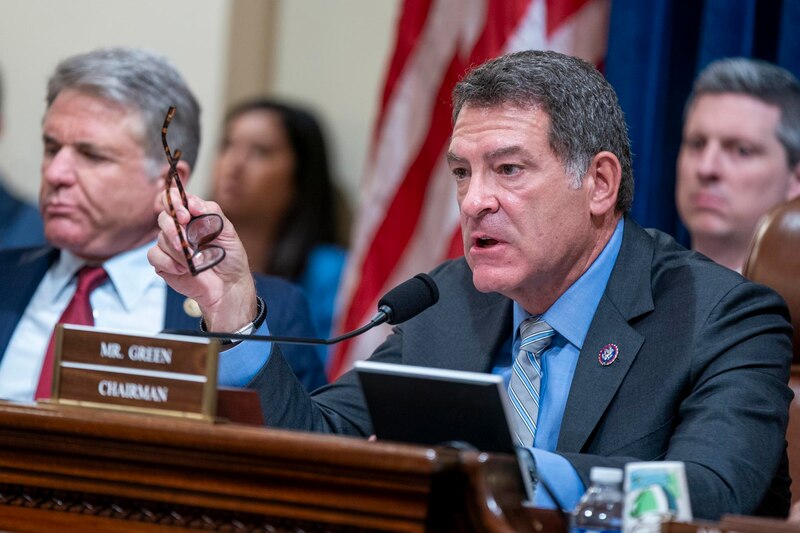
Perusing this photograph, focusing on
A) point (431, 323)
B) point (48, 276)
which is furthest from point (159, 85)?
point (431, 323)

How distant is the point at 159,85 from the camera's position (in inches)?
116

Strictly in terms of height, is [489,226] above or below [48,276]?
above

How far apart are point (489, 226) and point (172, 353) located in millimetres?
778

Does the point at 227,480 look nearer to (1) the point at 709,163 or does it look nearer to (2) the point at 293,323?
(2) the point at 293,323

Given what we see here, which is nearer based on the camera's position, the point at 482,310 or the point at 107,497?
the point at 107,497

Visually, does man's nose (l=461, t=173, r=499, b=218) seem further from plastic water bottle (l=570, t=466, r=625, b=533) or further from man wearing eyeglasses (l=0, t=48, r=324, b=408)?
man wearing eyeglasses (l=0, t=48, r=324, b=408)

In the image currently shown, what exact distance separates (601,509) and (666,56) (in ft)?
7.42

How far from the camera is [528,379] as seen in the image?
2105 mm

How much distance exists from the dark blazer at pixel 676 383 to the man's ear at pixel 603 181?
0.08 meters

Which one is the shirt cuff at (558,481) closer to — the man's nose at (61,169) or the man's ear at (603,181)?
the man's ear at (603,181)

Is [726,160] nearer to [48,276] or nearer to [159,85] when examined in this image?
[159,85]

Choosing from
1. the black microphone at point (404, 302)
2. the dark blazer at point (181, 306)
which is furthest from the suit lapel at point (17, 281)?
the black microphone at point (404, 302)

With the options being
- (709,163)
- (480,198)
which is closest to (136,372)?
(480,198)

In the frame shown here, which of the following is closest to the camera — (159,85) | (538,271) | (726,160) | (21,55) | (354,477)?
(354,477)
